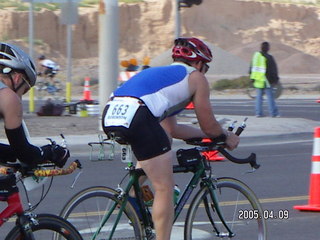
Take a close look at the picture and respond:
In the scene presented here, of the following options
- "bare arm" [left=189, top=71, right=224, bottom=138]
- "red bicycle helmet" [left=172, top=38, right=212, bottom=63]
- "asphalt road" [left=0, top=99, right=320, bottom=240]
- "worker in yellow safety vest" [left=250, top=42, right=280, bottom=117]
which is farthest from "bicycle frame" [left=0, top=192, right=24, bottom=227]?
"worker in yellow safety vest" [left=250, top=42, right=280, bottom=117]

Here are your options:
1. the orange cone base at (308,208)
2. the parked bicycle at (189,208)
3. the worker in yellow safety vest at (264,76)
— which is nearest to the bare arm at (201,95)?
the parked bicycle at (189,208)

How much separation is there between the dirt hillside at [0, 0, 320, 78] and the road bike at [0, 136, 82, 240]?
5275cm

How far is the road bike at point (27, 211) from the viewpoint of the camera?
5062 mm

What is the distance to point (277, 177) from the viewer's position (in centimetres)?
1187

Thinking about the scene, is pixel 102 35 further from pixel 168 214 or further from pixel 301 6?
pixel 301 6

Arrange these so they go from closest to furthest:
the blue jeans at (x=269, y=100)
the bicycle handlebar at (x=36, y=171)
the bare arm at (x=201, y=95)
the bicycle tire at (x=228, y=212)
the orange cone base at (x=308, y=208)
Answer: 1. the bicycle handlebar at (x=36, y=171)
2. the bare arm at (x=201, y=95)
3. the bicycle tire at (x=228, y=212)
4. the orange cone base at (x=308, y=208)
5. the blue jeans at (x=269, y=100)

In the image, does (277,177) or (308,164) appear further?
(308,164)

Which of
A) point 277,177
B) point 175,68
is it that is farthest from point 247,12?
point 175,68

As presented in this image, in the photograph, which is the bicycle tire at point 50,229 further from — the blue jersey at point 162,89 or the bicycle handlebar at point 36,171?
the blue jersey at point 162,89

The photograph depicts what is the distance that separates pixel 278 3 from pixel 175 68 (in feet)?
239

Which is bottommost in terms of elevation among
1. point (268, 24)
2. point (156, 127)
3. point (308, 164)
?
point (268, 24)

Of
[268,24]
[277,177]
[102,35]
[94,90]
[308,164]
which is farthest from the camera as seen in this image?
[268,24]

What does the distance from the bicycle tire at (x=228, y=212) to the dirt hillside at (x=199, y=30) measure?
51378mm

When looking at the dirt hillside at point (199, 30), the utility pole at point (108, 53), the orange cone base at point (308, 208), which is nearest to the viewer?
the orange cone base at point (308, 208)
